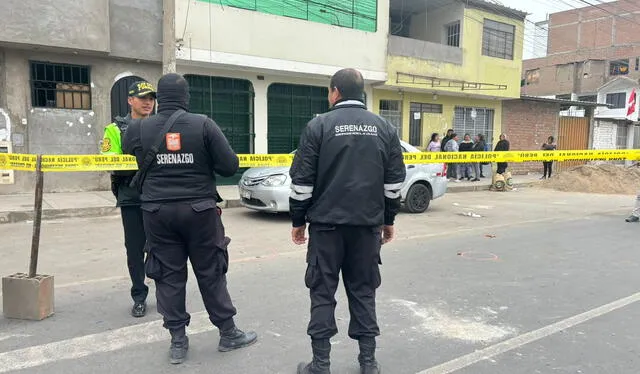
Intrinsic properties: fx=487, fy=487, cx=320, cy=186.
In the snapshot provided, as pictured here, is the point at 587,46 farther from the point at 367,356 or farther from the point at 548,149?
the point at 367,356

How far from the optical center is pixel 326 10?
14.3m

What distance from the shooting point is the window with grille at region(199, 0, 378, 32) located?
12984 millimetres

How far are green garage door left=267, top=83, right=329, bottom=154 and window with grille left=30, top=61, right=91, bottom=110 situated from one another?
4.97 m

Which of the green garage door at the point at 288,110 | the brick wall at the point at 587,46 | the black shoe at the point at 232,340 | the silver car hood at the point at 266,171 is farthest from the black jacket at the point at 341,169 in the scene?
the brick wall at the point at 587,46

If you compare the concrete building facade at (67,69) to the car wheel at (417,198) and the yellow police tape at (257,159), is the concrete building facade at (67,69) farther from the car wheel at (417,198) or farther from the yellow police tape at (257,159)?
the car wheel at (417,198)

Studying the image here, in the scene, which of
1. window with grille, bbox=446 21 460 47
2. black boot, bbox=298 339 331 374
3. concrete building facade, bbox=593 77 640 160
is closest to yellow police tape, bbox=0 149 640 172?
black boot, bbox=298 339 331 374

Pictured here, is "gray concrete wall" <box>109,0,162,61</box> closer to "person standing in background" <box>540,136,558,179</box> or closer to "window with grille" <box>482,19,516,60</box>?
"window with grille" <box>482,19,516,60</box>

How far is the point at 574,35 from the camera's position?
55.9 metres

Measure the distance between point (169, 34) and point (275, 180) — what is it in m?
5.49

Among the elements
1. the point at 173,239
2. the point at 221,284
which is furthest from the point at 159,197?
the point at 221,284

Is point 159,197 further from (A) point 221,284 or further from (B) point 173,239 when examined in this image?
(A) point 221,284

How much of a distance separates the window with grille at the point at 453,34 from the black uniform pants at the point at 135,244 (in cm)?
1648

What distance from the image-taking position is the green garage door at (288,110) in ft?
47.7

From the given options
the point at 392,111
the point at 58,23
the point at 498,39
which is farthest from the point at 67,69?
the point at 498,39
